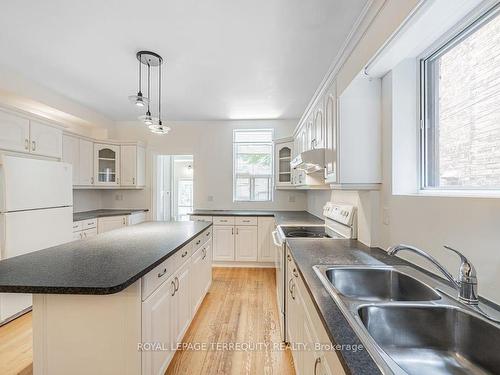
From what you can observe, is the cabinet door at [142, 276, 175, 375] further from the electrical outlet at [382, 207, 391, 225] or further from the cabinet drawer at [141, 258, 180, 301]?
the electrical outlet at [382, 207, 391, 225]

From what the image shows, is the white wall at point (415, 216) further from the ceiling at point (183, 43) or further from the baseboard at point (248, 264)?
the baseboard at point (248, 264)

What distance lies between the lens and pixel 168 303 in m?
1.66

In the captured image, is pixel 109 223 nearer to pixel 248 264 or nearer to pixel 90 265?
pixel 248 264

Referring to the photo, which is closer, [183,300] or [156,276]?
[156,276]

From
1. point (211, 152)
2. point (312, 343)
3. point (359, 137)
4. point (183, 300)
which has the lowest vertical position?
point (183, 300)

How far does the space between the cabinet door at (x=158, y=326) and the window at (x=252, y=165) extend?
3061 mm

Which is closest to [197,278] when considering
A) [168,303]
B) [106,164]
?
[168,303]

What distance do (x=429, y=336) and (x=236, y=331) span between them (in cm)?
173

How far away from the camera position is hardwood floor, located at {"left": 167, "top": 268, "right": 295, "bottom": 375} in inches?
71.1

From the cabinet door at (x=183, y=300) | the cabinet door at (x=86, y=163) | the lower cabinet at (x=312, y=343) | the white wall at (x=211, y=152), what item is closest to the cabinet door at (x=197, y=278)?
the cabinet door at (x=183, y=300)

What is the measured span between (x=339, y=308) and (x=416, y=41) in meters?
1.26

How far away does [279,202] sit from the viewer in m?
4.63

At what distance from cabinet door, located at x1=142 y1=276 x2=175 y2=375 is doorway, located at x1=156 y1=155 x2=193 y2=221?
3581 mm

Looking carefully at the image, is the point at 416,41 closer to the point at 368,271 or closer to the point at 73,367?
the point at 368,271
